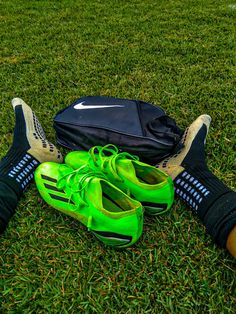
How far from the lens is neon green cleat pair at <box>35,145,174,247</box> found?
4.86ft

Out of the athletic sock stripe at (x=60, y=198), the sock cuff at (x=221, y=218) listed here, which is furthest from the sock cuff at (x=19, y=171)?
the sock cuff at (x=221, y=218)

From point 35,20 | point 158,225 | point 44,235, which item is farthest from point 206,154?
point 35,20

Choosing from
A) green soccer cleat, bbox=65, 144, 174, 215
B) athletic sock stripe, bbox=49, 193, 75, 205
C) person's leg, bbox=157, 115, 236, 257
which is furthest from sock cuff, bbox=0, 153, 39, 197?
person's leg, bbox=157, 115, 236, 257

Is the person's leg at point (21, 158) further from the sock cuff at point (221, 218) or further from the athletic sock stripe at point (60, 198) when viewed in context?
the sock cuff at point (221, 218)

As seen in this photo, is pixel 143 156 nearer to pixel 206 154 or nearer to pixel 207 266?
pixel 206 154

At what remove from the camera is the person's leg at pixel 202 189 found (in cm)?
149

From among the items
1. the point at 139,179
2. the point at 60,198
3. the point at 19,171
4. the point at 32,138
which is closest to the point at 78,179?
the point at 60,198

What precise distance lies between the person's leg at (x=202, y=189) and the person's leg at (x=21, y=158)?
0.70 meters

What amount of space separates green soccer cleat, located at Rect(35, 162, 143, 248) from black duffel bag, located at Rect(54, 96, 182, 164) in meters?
0.29

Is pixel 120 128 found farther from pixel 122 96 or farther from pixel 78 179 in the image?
pixel 122 96

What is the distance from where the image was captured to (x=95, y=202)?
1.51 meters

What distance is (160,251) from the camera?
5.10ft

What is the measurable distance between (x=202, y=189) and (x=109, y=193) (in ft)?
1.53

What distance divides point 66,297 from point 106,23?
139 inches
